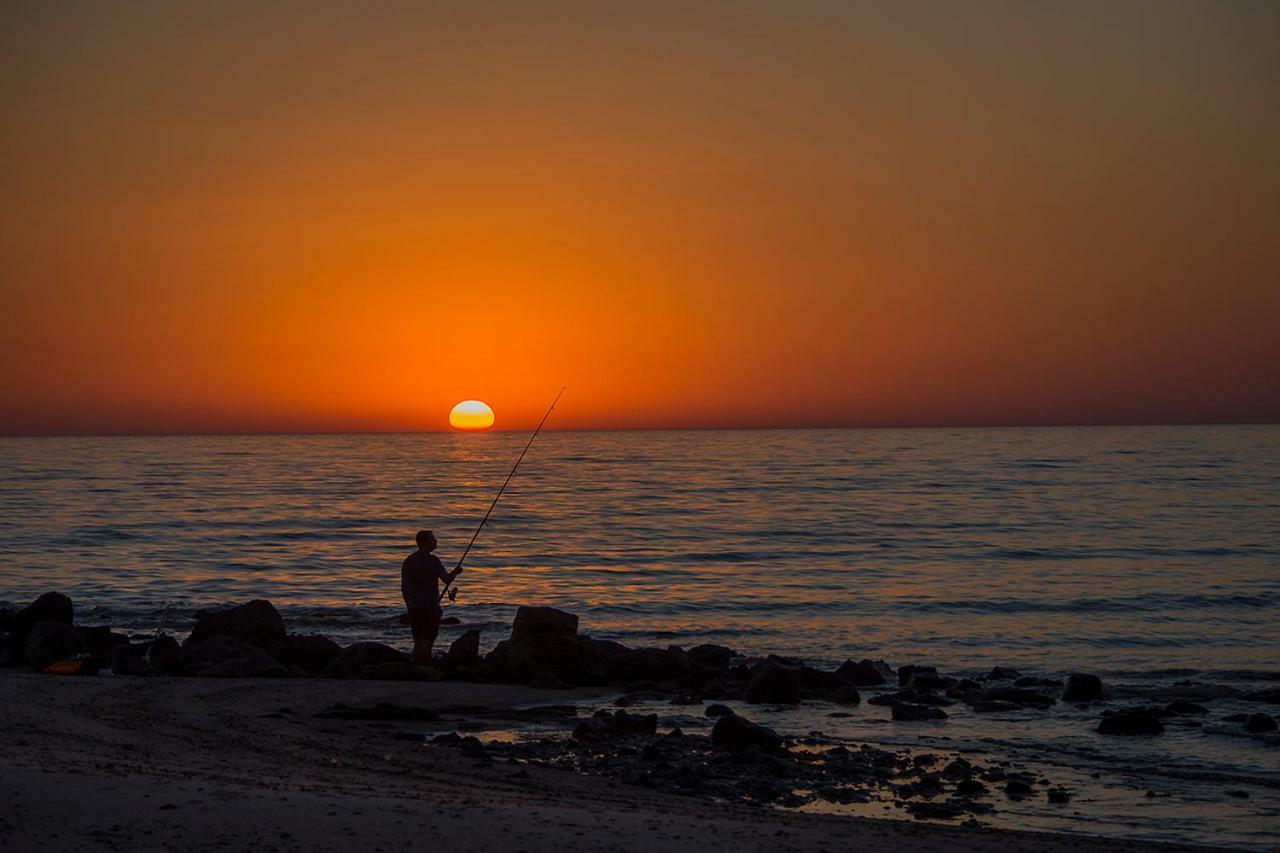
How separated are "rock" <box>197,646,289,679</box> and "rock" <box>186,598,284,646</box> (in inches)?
41.6

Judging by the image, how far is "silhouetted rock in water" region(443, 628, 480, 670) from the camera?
14375 mm

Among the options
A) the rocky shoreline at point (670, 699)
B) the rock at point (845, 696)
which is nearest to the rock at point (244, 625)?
the rocky shoreline at point (670, 699)

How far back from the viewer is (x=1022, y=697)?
42.3 feet

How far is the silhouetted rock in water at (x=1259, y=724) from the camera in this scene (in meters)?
11.5

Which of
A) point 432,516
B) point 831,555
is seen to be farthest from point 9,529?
point 831,555

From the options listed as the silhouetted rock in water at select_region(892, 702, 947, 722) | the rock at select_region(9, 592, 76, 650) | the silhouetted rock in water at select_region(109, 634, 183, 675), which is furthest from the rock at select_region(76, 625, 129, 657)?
the silhouetted rock in water at select_region(892, 702, 947, 722)

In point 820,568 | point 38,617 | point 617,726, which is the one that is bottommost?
point 617,726

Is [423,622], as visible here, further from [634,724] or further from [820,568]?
[820,568]

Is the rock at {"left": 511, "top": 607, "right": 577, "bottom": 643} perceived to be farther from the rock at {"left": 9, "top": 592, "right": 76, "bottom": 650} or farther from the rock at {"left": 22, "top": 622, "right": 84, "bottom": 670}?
the rock at {"left": 9, "top": 592, "right": 76, "bottom": 650}

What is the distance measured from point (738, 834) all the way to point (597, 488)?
51313 mm

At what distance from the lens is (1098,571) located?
2559 cm

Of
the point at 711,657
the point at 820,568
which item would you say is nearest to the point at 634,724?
the point at 711,657

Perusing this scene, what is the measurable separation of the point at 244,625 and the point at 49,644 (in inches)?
88.2

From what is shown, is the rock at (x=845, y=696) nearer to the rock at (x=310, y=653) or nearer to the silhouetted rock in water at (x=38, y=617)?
the rock at (x=310, y=653)
